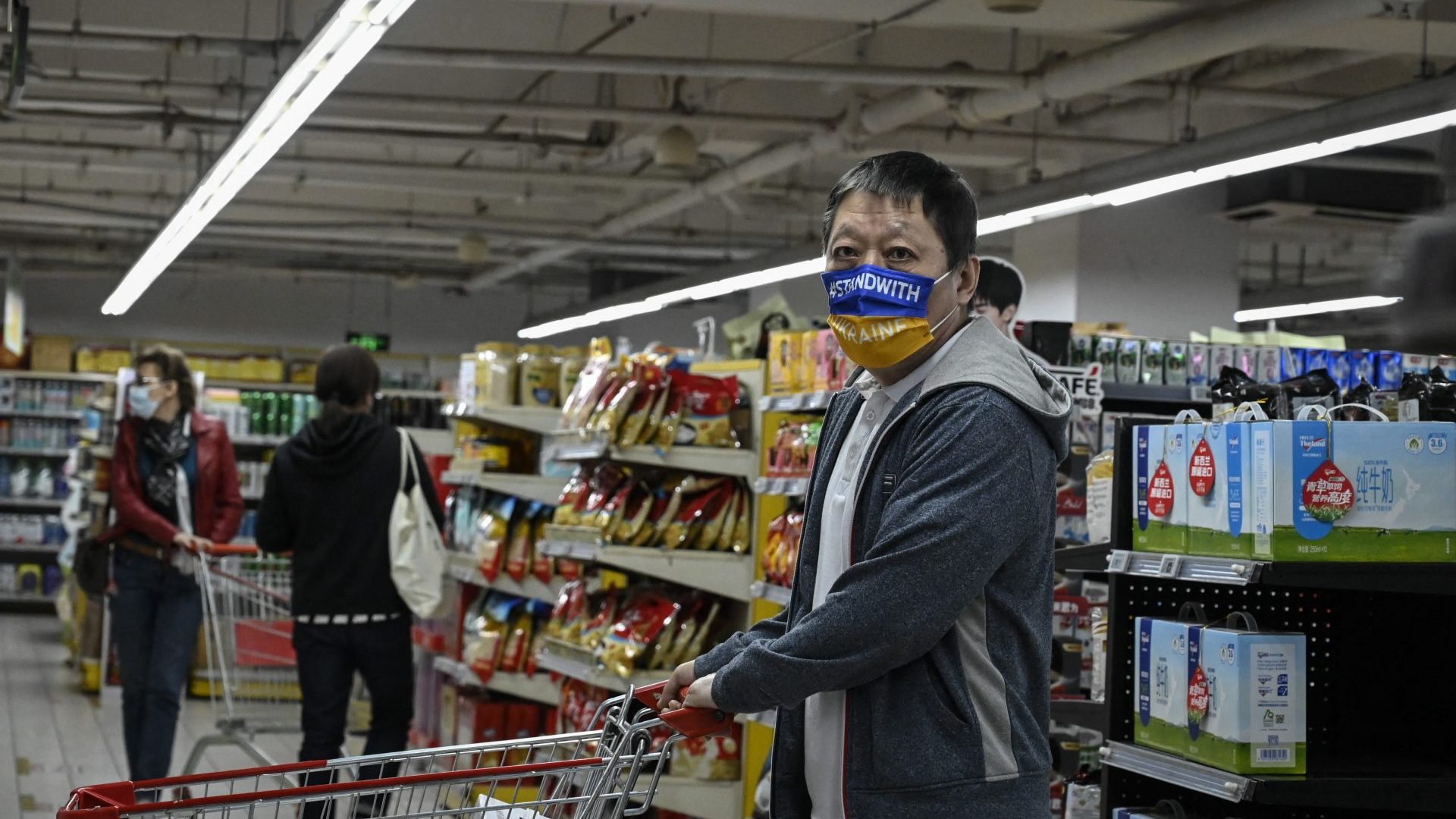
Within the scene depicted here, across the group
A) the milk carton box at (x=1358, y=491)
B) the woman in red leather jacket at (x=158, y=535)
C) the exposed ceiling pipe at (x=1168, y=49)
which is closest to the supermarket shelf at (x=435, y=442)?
the woman in red leather jacket at (x=158, y=535)

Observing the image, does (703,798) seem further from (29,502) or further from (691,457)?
(29,502)

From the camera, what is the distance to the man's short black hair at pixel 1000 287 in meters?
4.65

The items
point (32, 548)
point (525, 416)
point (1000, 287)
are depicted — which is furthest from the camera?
point (32, 548)

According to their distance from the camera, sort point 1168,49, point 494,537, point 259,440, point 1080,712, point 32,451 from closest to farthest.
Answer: point 1080,712 → point 494,537 → point 1168,49 → point 259,440 → point 32,451

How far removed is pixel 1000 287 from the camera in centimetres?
467

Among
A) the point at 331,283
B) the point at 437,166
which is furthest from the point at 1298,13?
the point at 331,283

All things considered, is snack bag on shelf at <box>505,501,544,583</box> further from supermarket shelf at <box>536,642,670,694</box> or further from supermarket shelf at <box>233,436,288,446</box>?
supermarket shelf at <box>233,436,288,446</box>

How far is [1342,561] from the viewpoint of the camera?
298 cm

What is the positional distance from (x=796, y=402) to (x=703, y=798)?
142 cm

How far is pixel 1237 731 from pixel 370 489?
326cm

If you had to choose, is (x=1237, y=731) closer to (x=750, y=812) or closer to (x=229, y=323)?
(x=750, y=812)

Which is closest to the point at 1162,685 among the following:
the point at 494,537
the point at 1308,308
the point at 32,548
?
the point at 494,537

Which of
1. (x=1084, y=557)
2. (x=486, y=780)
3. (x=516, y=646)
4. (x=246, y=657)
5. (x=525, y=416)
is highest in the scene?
(x=525, y=416)

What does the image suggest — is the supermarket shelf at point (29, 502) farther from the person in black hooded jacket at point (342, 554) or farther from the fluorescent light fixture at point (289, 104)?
the person in black hooded jacket at point (342, 554)
